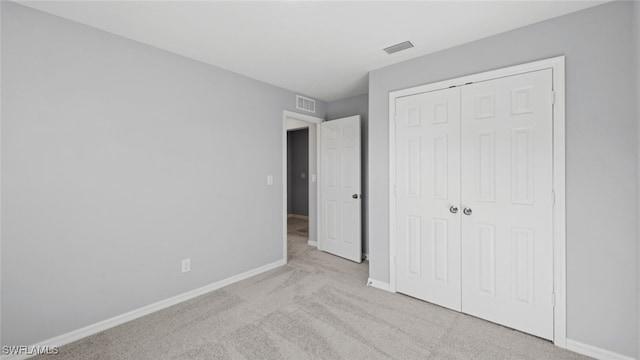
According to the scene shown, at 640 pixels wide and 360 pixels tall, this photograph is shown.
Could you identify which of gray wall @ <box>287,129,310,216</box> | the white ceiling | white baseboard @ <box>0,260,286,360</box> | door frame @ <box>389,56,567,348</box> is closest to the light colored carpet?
white baseboard @ <box>0,260,286,360</box>

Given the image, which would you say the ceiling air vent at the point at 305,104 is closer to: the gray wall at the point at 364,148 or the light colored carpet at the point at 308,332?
the gray wall at the point at 364,148

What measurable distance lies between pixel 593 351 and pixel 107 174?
395 cm

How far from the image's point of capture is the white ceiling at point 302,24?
1.82m

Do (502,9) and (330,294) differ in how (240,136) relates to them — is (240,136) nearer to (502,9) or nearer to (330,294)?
(330,294)

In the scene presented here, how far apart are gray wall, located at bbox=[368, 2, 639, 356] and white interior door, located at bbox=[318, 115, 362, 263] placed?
2.21 metres

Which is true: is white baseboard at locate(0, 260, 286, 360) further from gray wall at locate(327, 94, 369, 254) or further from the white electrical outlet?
gray wall at locate(327, 94, 369, 254)

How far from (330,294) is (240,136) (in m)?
2.10

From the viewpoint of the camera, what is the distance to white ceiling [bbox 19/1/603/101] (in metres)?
1.82

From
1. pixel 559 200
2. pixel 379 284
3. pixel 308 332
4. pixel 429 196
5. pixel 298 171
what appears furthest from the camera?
pixel 298 171

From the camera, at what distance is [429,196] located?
2.58 meters

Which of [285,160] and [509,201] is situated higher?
[285,160]

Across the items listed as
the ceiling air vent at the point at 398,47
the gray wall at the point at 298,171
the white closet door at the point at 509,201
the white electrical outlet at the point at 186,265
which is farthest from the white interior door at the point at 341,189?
the gray wall at the point at 298,171

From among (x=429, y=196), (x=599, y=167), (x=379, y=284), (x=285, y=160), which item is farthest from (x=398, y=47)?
(x=379, y=284)

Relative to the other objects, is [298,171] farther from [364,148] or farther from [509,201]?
[509,201]
